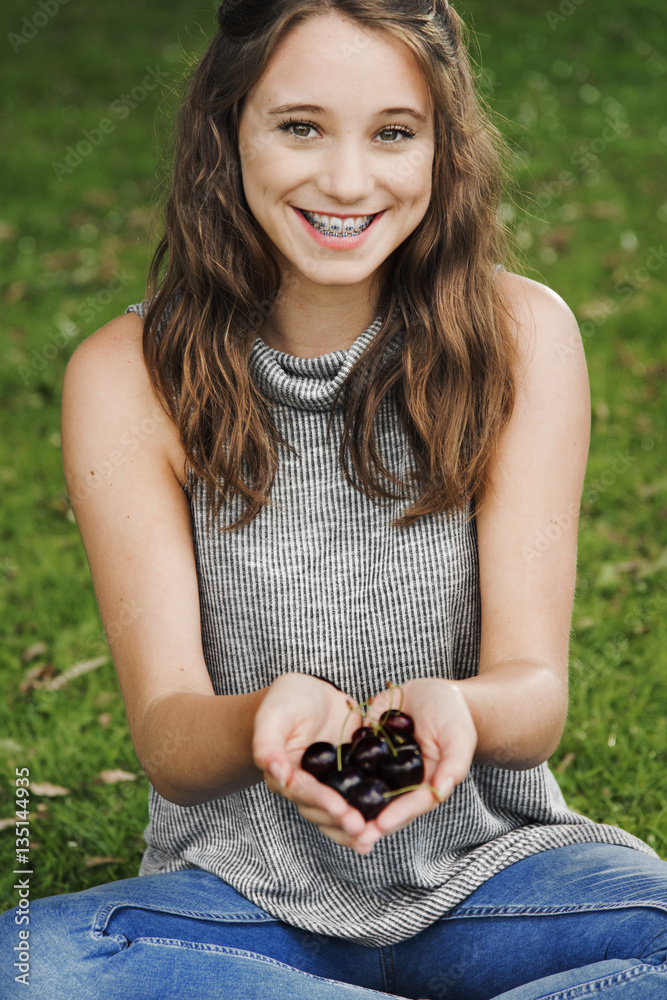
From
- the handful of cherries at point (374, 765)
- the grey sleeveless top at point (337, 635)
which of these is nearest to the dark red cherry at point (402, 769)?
the handful of cherries at point (374, 765)

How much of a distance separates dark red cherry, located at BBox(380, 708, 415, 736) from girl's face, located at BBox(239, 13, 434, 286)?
0.95m

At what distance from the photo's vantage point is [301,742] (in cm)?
184

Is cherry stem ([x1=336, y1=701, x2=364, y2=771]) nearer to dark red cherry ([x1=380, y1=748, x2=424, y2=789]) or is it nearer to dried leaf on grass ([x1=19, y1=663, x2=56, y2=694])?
dark red cherry ([x1=380, y1=748, x2=424, y2=789])

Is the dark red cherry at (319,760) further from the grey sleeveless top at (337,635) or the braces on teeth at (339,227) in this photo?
the braces on teeth at (339,227)

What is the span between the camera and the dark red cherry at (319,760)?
178cm

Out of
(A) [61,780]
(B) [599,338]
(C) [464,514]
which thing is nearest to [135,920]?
(C) [464,514]

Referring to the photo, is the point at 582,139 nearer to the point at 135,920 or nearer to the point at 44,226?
the point at 44,226

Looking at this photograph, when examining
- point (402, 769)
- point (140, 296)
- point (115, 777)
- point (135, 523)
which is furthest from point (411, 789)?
point (140, 296)

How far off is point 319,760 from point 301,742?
0.07m

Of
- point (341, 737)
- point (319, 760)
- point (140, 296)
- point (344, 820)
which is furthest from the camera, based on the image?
point (140, 296)

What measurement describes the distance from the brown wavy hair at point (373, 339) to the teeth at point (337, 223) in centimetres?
20

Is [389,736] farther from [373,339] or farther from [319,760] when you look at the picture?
[373,339]

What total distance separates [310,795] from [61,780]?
204 centimetres

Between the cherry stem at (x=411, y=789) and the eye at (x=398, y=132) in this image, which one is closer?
the cherry stem at (x=411, y=789)
